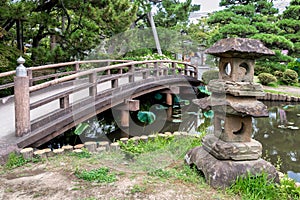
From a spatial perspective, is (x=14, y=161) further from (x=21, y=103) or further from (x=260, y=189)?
(x=260, y=189)

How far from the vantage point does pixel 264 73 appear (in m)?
13.1

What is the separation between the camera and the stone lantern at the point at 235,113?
2.88 meters

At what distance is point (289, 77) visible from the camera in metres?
13.7

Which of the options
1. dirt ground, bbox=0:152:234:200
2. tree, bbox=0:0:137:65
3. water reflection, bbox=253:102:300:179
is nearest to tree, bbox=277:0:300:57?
water reflection, bbox=253:102:300:179

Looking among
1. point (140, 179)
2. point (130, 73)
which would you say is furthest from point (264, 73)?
point (140, 179)

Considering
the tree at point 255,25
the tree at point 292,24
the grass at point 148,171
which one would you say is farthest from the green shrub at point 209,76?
the grass at point 148,171

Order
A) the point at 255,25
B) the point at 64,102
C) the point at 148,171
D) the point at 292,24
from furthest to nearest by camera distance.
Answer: the point at 292,24
the point at 255,25
the point at 64,102
the point at 148,171

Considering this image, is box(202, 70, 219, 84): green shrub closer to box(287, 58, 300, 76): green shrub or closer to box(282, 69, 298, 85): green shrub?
box(282, 69, 298, 85): green shrub

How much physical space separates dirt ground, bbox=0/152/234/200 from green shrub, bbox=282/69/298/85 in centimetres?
1250

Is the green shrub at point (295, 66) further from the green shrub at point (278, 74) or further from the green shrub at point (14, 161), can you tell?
the green shrub at point (14, 161)

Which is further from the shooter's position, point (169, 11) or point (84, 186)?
point (169, 11)

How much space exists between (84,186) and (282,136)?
18.3 ft

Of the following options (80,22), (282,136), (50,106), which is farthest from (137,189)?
(80,22)

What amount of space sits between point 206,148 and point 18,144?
2302 millimetres
